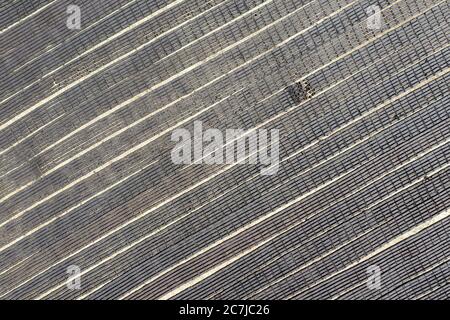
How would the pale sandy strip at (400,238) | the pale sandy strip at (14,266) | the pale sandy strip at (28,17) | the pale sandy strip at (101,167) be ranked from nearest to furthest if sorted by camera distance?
1. the pale sandy strip at (400,238)
2. the pale sandy strip at (101,167)
3. the pale sandy strip at (14,266)
4. the pale sandy strip at (28,17)

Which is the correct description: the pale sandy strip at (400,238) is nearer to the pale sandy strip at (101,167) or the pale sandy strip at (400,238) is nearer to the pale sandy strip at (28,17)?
the pale sandy strip at (101,167)

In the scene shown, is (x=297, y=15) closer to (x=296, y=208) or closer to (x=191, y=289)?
(x=296, y=208)

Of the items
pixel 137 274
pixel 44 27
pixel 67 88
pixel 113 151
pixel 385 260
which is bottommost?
pixel 385 260

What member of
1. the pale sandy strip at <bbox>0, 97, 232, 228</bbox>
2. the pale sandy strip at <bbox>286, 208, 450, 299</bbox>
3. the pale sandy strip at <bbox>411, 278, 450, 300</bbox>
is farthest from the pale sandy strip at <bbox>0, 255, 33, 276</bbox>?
the pale sandy strip at <bbox>411, 278, 450, 300</bbox>

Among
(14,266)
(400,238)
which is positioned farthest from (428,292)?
(14,266)

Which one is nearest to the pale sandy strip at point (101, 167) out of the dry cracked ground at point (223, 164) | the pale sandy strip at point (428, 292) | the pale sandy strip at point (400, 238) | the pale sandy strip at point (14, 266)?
the dry cracked ground at point (223, 164)

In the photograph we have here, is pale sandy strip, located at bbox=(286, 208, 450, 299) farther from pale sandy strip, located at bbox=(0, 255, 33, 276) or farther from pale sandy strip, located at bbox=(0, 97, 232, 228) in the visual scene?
pale sandy strip, located at bbox=(0, 255, 33, 276)

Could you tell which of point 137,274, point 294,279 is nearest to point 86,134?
point 137,274

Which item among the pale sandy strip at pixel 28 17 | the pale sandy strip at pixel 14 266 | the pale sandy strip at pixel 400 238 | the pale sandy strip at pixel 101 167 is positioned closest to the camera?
the pale sandy strip at pixel 400 238
